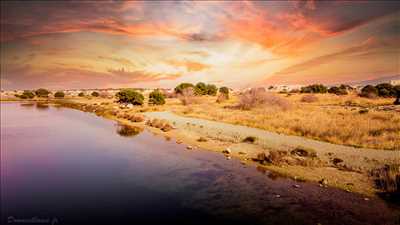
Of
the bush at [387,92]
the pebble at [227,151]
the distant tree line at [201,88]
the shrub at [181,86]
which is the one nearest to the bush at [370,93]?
the bush at [387,92]

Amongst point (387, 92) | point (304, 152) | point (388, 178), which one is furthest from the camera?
point (387, 92)

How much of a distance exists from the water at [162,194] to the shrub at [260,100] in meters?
25.7

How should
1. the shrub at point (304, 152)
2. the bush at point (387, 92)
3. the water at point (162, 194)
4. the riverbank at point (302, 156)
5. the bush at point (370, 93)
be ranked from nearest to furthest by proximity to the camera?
the water at point (162, 194) < the riverbank at point (302, 156) < the shrub at point (304, 152) < the bush at point (370, 93) < the bush at point (387, 92)

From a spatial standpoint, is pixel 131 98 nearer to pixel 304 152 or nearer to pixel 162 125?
pixel 162 125

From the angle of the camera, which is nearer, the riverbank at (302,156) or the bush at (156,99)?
the riverbank at (302,156)

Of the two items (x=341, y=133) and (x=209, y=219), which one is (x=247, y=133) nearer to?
(x=341, y=133)

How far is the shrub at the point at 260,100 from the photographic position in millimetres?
38541

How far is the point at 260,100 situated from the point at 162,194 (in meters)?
32.5

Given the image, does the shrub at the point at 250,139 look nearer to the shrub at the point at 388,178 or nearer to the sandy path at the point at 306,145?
the sandy path at the point at 306,145

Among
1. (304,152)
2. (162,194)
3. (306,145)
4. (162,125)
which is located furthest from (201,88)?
(162,194)

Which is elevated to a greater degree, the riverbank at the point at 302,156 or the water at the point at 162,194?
the riverbank at the point at 302,156

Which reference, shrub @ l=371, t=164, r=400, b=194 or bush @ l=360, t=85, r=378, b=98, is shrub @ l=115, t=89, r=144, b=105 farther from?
bush @ l=360, t=85, r=378, b=98

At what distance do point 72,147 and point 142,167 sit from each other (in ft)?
25.3

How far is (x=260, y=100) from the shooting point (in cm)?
4003
